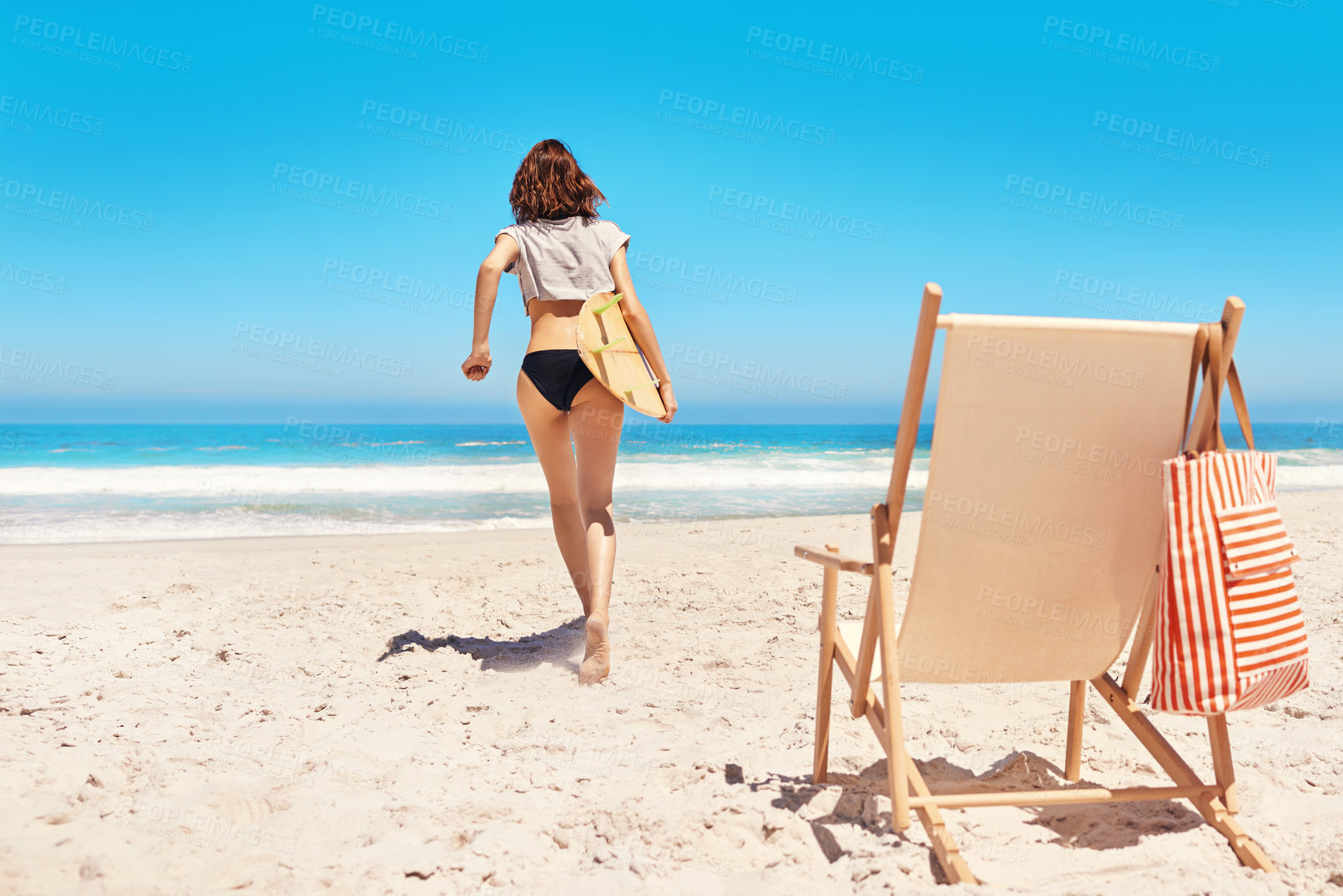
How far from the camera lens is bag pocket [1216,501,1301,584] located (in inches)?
64.0

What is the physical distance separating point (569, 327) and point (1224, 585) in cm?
241

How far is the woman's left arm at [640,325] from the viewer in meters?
3.28

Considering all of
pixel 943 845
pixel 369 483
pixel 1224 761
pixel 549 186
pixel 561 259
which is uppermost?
pixel 549 186

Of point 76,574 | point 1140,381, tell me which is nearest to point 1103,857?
point 1140,381

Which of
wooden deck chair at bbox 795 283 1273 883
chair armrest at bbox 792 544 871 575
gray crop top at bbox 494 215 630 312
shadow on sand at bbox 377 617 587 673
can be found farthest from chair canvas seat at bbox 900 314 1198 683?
shadow on sand at bbox 377 617 587 673

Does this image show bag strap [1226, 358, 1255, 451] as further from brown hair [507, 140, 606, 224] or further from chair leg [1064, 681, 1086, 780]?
brown hair [507, 140, 606, 224]

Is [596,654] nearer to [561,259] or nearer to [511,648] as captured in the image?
[511,648]

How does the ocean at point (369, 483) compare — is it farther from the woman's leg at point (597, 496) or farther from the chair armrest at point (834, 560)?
the chair armrest at point (834, 560)

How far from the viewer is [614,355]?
3.16 m

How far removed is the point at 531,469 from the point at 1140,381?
1637 centimetres

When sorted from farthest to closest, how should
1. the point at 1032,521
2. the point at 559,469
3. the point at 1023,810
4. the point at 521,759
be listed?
the point at 559,469 → the point at 521,759 → the point at 1023,810 → the point at 1032,521

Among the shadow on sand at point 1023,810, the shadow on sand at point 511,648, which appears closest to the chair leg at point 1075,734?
the shadow on sand at point 1023,810

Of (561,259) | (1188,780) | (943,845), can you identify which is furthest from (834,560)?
(561,259)

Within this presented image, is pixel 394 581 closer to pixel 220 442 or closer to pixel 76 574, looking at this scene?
pixel 76 574
